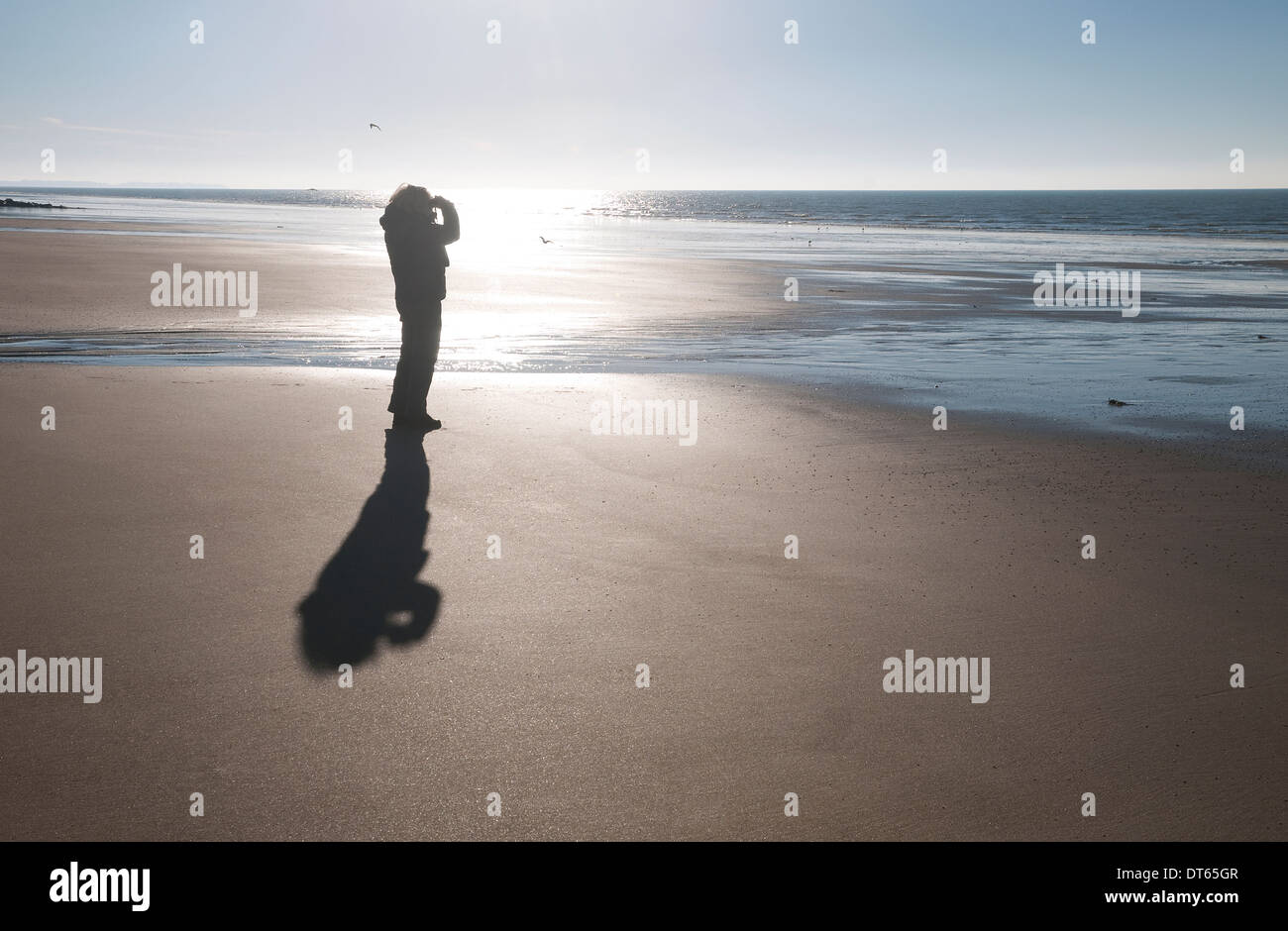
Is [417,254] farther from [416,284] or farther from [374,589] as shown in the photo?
[374,589]

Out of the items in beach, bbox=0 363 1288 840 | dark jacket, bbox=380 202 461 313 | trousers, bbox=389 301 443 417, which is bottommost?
beach, bbox=0 363 1288 840

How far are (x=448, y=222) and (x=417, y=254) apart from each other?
0.37 metres

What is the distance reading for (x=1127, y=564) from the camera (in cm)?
551

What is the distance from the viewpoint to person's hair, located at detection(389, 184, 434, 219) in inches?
333

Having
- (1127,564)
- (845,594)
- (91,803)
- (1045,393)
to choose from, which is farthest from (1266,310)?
(91,803)

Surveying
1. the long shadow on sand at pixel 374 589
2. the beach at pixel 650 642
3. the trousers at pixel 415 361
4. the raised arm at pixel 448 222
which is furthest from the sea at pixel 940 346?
the long shadow on sand at pixel 374 589

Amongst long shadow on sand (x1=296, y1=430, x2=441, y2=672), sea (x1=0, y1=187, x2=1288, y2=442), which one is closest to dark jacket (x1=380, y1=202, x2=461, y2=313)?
long shadow on sand (x1=296, y1=430, x2=441, y2=672)

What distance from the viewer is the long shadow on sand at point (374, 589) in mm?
4332

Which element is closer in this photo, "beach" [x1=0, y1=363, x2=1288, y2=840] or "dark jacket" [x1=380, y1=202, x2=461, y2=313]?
"beach" [x1=0, y1=363, x2=1288, y2=840]

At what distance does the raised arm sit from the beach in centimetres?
178

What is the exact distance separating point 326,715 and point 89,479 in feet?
12.1

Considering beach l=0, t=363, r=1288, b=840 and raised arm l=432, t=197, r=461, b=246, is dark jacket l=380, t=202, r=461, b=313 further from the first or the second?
beach l=0, t=363, r=1288, b=840

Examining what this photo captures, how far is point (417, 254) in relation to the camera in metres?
8.42
